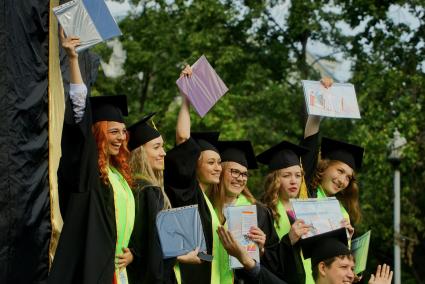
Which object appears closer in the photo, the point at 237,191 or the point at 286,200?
the point at 237,191

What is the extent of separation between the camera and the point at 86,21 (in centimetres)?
634

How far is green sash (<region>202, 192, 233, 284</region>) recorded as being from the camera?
7.63 m

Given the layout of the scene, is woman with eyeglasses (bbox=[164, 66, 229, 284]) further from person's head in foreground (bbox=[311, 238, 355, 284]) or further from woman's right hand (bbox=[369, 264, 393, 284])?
woman's right hand (bbox=[369, 264, 393, 284])

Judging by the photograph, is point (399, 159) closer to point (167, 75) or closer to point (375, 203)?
point (375, 203)

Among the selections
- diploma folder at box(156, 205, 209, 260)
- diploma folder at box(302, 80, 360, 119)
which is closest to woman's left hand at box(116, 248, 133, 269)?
diploma folder at box(156, 205, 209, 260)

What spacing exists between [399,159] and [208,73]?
9.58 metres

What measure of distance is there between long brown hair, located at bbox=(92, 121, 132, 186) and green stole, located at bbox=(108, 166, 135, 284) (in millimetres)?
51

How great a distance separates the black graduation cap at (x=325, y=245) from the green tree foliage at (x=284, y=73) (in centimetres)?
961

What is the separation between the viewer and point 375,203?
59.9 feet

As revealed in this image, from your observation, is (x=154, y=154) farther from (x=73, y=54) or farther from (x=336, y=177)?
(x=336, y=177)

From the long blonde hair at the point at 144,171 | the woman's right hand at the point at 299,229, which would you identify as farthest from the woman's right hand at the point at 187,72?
the woman's right hand at the point at 299,229

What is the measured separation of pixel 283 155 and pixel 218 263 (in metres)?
1.28

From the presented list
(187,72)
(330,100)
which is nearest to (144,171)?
(187,72)

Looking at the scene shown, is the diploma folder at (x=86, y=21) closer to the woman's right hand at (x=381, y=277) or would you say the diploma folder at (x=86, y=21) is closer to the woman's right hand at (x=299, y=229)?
the woman's right hand at (x=299, y=229)
